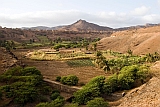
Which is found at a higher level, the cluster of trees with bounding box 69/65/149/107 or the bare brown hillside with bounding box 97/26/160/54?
the bare brown hillside with bounding box 97/26/160/54

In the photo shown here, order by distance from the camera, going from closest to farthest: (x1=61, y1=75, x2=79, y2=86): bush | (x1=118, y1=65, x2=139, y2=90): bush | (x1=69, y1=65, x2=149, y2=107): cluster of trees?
(x1=69, y1=65, x2=149, y2=107): cluster of trees < (x1=118, y1=65, x2=139, y2=90): bush < (x1=61, y1=75, x2=79, y2=86): bush

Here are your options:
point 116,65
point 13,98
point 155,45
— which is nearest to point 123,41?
point 155,45

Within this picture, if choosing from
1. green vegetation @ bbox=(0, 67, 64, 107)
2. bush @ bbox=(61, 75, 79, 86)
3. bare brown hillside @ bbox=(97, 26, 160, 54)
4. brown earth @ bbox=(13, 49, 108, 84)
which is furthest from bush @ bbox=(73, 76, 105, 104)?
bare brown hillside @ bbox=(97, 26, 160, 54)

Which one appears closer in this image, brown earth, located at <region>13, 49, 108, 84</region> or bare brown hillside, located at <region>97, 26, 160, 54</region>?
brown earth, located at <region>13, 49, 108, 84</region>

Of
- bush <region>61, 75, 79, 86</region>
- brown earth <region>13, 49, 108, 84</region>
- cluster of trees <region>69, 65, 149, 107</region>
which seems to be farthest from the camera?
brown earth <region>13, 49, 108, 84</region>

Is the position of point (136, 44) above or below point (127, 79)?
above

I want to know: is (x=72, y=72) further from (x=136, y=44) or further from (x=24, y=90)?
(x=136, y=44)

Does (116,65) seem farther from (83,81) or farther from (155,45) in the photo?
(155,45)

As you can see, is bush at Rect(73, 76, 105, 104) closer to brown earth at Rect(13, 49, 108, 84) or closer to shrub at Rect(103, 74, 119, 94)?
shrub at Rect(103, 74, 119, 94)

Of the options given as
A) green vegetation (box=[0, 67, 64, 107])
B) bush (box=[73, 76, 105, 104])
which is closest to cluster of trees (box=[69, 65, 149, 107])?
bush (box=[73, 76, 105, 104])

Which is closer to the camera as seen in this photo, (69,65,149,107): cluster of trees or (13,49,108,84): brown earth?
(69,65,149,107): cluster of trees

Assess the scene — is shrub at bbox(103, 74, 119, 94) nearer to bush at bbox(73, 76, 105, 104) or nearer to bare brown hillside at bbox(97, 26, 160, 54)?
bush at bbox(73, 76, 105, 104)

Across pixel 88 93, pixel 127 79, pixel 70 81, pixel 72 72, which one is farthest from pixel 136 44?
pixel 88 93

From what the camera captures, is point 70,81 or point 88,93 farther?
point 70,81
